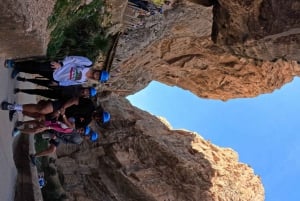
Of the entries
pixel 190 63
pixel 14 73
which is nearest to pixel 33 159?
pixel 14 73

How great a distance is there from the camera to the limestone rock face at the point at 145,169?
48.6 feet

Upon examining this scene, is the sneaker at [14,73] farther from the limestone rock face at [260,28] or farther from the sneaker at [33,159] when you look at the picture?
the limestone rock face at [260,28]

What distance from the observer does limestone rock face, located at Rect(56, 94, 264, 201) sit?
48.6 ft

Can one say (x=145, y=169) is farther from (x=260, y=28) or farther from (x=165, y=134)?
(x=260, y=28)

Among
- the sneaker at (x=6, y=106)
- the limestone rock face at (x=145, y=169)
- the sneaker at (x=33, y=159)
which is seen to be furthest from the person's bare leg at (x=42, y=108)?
the limestone rock face at (x=145, y=169)

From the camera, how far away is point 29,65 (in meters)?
8.30

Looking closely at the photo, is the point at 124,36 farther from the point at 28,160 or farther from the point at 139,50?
the point at 28,160

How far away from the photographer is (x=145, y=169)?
49.9 ft

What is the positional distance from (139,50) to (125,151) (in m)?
3.19

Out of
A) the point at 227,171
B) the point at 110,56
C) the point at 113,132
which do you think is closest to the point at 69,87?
the point at 110,56

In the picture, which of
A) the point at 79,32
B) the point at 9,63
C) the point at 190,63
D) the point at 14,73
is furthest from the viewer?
the point at 190,63

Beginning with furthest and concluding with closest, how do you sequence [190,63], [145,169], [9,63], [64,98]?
[190,63]
[145,169]
[64,98]
[9,63]

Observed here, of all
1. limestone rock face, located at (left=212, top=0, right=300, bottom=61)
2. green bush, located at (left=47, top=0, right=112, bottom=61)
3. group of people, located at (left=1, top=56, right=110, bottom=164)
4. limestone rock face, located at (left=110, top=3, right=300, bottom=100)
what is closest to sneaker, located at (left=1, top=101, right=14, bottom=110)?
group of people, located at (left=1, top=56, right=110, bottom=164)

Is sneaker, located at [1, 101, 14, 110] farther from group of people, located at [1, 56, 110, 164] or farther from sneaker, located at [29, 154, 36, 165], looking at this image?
sneaker, located at [29, 154, 36, 165]
